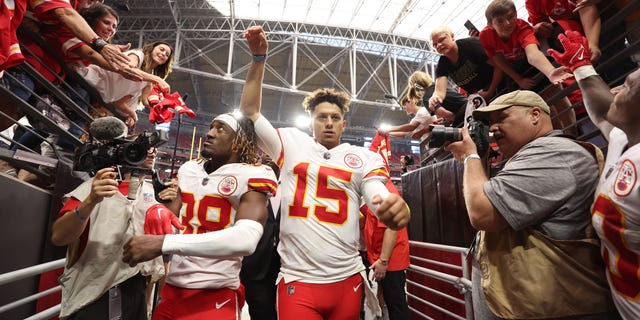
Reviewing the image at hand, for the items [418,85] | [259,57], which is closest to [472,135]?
[259,57]

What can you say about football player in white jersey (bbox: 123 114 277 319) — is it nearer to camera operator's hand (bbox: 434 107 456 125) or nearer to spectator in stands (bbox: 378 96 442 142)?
camera operator's hand (bbox: 434 107 456 125)

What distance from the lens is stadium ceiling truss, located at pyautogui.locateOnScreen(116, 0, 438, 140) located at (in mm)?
12359

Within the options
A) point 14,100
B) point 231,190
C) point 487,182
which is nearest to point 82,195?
point 231,190

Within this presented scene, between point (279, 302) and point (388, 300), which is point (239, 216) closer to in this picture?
point (279, 302)

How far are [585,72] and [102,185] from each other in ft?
8.30

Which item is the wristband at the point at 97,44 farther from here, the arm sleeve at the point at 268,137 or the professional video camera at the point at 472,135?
the professional video camera at the point at 472,135

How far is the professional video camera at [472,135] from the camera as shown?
1672 millimetres

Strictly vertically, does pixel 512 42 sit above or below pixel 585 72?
above

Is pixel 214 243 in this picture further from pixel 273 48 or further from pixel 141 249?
pixel 273 48

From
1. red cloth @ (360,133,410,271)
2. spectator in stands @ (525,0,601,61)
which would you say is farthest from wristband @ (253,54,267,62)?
spectator in stands @ (525,0,601,61)

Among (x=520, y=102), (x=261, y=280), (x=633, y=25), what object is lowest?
(x=261, y=280)

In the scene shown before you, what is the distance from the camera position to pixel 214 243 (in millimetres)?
1289

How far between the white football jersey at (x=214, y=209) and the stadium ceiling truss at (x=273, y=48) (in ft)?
35.9

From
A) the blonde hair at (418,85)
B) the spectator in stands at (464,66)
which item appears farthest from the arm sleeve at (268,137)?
the blonde hair at (418,85)
